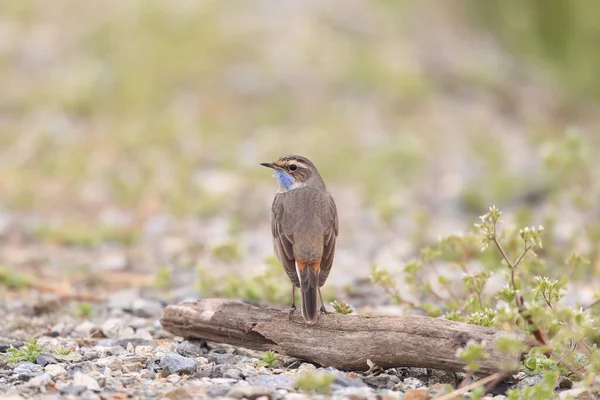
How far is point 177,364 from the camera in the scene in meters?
5.48

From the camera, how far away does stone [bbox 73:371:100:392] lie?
16.4ft

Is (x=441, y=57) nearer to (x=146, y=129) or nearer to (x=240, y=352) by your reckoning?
(x=146, y=129)

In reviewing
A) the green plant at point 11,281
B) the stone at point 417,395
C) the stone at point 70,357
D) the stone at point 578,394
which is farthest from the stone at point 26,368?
the stone at point 578,394

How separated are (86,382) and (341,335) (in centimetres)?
152

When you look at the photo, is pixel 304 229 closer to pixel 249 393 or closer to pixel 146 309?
pixel 146 309

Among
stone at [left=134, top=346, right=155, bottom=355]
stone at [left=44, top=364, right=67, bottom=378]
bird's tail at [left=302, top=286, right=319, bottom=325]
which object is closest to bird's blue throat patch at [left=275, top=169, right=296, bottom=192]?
bird's tail at [left=302, top=286, right=319, bottom=325]

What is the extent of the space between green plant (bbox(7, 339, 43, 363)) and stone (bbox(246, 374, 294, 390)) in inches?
53.3

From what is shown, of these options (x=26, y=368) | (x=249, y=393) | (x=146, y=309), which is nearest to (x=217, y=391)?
(x=249, y=393)

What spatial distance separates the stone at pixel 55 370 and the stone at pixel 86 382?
13 cm

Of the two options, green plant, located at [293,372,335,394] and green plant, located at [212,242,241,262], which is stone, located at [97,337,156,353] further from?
green plant, located at [212,242,241,262]

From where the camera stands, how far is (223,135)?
14484 mm

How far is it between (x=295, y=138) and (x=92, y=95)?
363 cm

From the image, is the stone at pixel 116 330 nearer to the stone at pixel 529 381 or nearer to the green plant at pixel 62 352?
the green plant at pixel 62 352

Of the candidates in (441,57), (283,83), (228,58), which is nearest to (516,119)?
(441,57)
